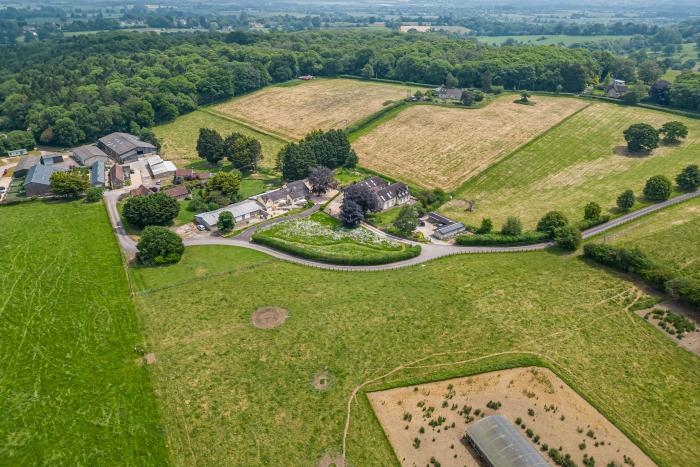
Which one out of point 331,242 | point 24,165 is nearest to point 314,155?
point 331,242

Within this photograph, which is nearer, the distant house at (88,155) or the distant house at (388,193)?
the distant house at (388,193)

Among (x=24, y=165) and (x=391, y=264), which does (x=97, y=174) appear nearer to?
(x=24, y=165)

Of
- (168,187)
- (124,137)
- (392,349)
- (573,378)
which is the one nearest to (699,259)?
(573,378)

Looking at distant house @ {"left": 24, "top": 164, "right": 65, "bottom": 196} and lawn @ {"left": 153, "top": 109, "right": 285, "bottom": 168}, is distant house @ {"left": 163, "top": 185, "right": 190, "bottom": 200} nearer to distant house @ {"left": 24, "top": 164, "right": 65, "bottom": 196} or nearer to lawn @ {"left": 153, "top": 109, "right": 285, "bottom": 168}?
lawn @ {"left": 153, "top": 109, "right": 285, "bottom": 168}

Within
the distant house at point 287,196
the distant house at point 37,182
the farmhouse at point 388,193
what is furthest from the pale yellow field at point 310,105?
the distant house at point 37,182

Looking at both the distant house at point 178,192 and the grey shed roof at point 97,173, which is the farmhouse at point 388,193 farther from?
the grey shed roof at point 97,173

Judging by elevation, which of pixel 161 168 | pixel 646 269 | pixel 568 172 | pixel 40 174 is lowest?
pixel 161 168
